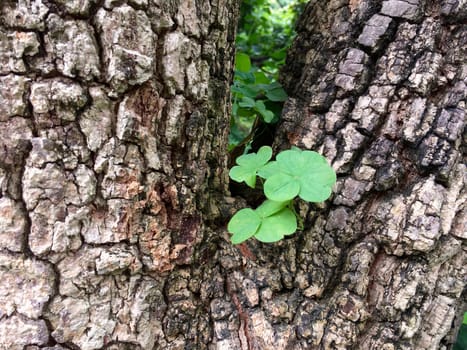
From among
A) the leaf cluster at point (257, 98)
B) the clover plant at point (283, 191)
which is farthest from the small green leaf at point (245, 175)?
the leaf cluster at point (257, 98)

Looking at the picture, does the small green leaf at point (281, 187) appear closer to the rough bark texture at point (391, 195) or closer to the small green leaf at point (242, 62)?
the rough bark texture at point (391, 195)

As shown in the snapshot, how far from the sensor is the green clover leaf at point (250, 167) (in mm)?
1099

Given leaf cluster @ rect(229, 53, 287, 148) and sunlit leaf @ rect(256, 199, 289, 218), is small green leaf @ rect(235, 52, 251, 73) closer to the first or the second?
leaf cluster @ rect(229, 53, 287, 148)

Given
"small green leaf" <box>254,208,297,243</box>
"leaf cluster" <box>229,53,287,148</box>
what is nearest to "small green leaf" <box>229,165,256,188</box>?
"small green leaf" <box>254,208,297,243</box>

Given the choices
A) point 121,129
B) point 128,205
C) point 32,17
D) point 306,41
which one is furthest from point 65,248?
point 306,41

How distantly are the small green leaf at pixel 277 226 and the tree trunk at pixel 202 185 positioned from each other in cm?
14

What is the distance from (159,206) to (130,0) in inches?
18.5

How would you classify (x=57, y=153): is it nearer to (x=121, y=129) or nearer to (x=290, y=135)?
(x=121, y=129)

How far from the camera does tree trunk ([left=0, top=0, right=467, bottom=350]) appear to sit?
34.9 inches

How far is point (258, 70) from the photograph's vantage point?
1974 millimetres

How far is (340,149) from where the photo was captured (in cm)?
113

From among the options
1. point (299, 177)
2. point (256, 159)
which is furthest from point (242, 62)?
point (299, 177)

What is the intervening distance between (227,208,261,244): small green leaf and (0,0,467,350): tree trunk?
0.11 metres

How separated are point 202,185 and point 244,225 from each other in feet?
0.52
